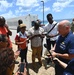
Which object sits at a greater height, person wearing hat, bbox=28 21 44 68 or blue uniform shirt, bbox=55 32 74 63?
blue uniform shirt, bbox=55 32 74 63

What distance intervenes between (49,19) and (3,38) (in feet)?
12.0

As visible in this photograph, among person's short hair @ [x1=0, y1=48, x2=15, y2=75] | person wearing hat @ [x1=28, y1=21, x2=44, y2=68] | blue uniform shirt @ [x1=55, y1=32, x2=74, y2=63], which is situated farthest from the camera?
person wearing hat @ [x1=28, y1=21, x2=44, y2=68]

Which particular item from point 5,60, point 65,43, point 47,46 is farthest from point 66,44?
point 5,60

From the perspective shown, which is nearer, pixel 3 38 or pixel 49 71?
pixel 3 38

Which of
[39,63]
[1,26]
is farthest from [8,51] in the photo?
[39,63]

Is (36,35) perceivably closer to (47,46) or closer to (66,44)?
(47,46)

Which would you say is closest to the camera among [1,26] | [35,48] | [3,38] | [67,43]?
[3,38]

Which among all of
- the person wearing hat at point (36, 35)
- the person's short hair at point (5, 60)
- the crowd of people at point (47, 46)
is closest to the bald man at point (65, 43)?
the crowd of people at point (47, 46)

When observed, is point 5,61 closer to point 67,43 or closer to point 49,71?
point 67,43

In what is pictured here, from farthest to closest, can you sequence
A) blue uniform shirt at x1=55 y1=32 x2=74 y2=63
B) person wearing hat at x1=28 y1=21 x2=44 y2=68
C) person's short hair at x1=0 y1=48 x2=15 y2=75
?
1. person wearing hat at x1=28 y1=21 x2=44 y2=68
2. blue uniform shirt at x1=55 y1=32 x2=74 y2=63
3. person's short hair at x1=0 y1=48 x2=15 y2=75

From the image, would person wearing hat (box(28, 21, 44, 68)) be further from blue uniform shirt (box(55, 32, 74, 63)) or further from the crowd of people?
blue uniform shirt (box(55, 32, 74, 63))

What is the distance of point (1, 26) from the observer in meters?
5.50

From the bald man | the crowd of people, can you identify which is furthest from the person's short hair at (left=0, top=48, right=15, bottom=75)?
the bald man

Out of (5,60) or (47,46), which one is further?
(47,46)
